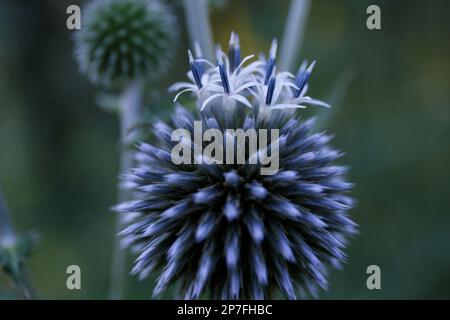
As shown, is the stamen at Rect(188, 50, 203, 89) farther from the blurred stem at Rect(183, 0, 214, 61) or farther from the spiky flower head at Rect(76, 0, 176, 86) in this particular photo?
the spiky flower head at Rect(76, 0, 176, 86)

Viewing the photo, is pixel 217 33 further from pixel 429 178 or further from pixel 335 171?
pixel 335 171

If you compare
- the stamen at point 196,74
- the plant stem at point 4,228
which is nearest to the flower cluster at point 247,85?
the stamen at point 196,74

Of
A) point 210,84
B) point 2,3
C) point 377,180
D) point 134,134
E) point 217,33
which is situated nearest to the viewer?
point 210,84

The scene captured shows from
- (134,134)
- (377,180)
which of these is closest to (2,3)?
(134,134)

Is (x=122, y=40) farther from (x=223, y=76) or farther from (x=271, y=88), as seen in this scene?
(x=271, y=88)

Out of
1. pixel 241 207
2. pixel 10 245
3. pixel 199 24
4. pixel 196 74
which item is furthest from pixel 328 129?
pixel 10 245

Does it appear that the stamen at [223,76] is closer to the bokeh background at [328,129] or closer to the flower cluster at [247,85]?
the flower cluster at [247,85]
